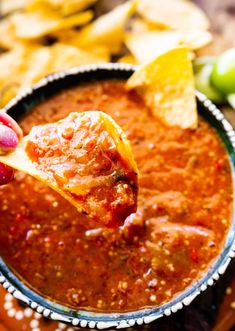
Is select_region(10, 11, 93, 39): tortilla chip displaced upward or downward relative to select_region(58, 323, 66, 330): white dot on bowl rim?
upward

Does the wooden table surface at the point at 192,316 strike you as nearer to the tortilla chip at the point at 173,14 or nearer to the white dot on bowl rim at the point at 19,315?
the white dot on bowl rim at the point at 19,315

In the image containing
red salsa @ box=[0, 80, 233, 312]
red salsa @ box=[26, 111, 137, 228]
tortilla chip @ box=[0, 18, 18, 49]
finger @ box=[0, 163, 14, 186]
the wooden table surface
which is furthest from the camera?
tortilla chip @ box=[0, 18, 18, 49]

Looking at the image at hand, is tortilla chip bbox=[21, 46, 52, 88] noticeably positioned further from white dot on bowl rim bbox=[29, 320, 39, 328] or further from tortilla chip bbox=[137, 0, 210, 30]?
white dot on bowl rim bbox=[29, 320, 39, 328]

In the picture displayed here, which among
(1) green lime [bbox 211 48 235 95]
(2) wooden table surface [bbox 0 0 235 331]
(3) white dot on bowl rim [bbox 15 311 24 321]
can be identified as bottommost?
(2) wooden table surface [bbox 0 0 235 331]

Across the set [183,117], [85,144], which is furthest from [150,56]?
[85,144]

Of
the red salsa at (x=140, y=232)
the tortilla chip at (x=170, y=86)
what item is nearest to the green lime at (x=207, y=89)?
the tortilla chip at (x=170, y=86)

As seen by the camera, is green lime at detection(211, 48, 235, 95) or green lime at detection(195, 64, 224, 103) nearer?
green lime at detection(211, 48, 235, 95)

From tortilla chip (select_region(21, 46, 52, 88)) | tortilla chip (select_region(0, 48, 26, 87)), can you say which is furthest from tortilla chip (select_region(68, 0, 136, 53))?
tortilla chip (select_region(0, 48, 26, 87))

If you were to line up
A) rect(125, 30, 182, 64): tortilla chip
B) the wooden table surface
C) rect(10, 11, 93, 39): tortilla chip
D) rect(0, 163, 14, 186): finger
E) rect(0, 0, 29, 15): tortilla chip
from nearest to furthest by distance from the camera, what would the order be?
rect(0, 163, 14, 186): finger, the wooden table surface, rect(125, 30, 182, 64): tortilla chip, rect(10, 11, 93, 39): tortilla chip, rect(0, 0, 29, 15): tortilla chip
